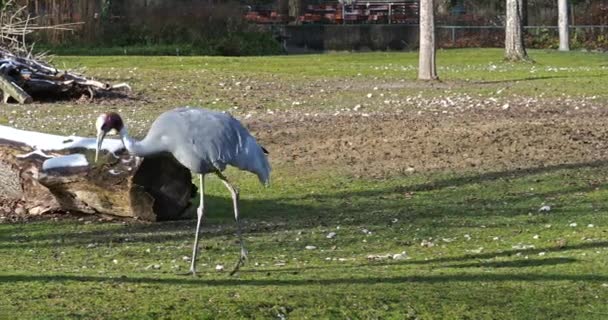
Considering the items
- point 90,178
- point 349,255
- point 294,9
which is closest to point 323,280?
point 349,255

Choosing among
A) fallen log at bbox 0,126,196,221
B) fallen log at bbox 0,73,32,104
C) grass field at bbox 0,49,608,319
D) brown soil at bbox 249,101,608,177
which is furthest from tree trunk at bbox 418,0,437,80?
fallen log at bbox 0,126,196,221

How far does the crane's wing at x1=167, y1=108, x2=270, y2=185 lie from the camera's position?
10.4 metres

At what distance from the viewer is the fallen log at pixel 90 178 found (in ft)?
43.4

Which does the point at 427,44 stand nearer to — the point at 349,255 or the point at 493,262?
the point at 349,255

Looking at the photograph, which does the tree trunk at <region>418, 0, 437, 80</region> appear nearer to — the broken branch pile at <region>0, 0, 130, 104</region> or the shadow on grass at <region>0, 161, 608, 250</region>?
the broken branch pile at <region>0, 0, 130, 104</region>

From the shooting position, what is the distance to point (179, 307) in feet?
28.0

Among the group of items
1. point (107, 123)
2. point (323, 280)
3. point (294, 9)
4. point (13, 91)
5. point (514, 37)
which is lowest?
point (323, 280)

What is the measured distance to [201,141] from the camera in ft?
34.2

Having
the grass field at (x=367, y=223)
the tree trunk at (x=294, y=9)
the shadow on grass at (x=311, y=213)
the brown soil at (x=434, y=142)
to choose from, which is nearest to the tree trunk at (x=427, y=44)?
the grass field at (x=367, y=223)

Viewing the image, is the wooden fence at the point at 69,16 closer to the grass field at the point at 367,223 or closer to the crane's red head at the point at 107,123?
the grass field at the point at 367,223

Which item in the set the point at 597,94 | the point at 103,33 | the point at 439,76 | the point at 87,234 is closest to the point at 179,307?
the point at 87,234

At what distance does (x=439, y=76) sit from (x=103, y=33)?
2056cm

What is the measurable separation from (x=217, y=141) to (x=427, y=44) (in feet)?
66.2

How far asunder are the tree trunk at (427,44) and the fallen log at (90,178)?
16524 millimetres
